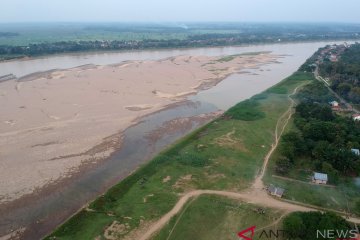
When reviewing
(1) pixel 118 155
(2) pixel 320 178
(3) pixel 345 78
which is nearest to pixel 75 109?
(1) pixel 118 155

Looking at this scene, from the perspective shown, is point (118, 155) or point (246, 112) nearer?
point (118, 155)

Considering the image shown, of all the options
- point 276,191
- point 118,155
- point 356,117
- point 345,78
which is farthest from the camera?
point 345,78

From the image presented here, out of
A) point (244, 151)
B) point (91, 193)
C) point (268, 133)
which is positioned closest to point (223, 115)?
point (268, 133)

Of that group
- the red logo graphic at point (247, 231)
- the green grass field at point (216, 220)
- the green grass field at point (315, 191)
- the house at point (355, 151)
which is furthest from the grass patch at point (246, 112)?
the red logo graphic at point (247, 231)

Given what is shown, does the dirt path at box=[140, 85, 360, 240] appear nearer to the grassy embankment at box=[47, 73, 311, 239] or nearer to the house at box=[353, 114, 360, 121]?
the grassy embankment at box=[47, 73, 311, 239]

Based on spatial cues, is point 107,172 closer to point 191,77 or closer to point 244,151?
point 244,151

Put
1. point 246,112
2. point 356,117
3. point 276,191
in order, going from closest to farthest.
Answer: point 276,191, point 356,117, point 246,112

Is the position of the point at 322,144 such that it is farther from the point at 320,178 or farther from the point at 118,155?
the point at 118,155
